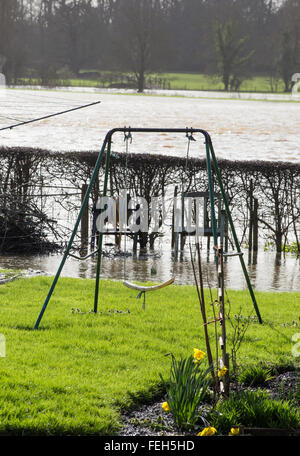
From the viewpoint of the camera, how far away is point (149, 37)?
62.9 meters

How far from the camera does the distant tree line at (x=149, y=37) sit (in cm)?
6092

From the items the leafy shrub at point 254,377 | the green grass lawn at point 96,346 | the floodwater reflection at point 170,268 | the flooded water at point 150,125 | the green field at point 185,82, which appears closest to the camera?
the green grass lawn at point 96,346

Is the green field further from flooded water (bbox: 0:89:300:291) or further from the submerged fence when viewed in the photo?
the submerged fence

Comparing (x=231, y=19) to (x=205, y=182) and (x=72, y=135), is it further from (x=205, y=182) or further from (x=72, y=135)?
(x=205, y=182)

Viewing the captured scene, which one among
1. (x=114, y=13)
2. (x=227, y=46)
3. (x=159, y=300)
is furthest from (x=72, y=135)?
(x=114, y=13)

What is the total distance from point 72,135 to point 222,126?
29.0 ft

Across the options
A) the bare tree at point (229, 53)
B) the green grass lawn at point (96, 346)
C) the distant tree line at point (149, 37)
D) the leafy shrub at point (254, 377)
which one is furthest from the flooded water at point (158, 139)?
the bare tree at point (229, 53)

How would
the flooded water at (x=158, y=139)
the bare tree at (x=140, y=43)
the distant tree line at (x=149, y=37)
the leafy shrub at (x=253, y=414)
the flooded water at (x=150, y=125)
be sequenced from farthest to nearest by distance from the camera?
the bare tree at (x=140, y=43), the distant tree line at (x=149, y=37), the flooded water at (x=158, y=139), the flooded water at (x=150, y=125), the leafy shrub at (x=253, y=414)

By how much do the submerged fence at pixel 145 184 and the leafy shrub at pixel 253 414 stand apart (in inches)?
300

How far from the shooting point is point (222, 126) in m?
29.2

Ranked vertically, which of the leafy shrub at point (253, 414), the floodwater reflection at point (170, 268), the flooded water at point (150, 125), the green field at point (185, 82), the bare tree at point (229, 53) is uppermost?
the bare tree at point (229, 53)

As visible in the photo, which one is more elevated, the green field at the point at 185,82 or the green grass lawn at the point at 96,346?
the green field at the point at 185,82

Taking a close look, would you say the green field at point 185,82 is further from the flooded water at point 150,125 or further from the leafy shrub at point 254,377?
the leafy shrub at point 254,377

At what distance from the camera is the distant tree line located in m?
60.9
